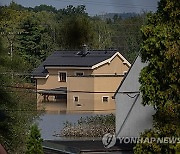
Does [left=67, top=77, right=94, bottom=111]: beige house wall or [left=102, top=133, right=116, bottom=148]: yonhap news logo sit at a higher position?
[left=67, top=77, right=94, bottom=111]: beige house wall

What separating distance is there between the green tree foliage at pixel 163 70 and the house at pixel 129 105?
1127mm

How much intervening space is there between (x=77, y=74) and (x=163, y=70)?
1200mm

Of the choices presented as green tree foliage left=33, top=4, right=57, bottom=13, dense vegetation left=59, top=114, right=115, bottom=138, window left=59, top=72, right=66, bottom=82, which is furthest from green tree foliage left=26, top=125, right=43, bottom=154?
green tree foliage left=33, top=4, right=57, bottom=13

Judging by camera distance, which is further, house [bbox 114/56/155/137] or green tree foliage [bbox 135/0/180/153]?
house [bbox 114/56/155/137]

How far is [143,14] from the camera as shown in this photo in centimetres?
297

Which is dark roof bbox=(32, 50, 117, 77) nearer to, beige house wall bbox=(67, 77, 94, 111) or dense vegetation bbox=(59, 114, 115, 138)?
beige house wall bbox=(67, 77, 94, 111)

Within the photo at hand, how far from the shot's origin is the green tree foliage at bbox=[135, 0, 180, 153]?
2.71m

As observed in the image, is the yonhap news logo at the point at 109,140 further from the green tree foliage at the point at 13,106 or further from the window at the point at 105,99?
the green tree foliage at the point at 13,106

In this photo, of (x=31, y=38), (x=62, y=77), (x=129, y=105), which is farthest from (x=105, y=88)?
(x=31, y=38)

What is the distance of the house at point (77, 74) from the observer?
3.69 metres

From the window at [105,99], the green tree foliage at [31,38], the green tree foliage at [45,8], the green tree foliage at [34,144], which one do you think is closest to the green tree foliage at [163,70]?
the green tree foliage at [45,8]

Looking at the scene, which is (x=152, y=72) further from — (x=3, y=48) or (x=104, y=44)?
(x=3, y=48)

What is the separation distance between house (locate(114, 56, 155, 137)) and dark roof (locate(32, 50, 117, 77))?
38 cm

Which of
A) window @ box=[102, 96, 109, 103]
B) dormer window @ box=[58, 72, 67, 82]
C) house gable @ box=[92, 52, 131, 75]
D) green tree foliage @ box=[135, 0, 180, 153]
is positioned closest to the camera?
green tree foliage @ box=[135, 0, 180, 153]
